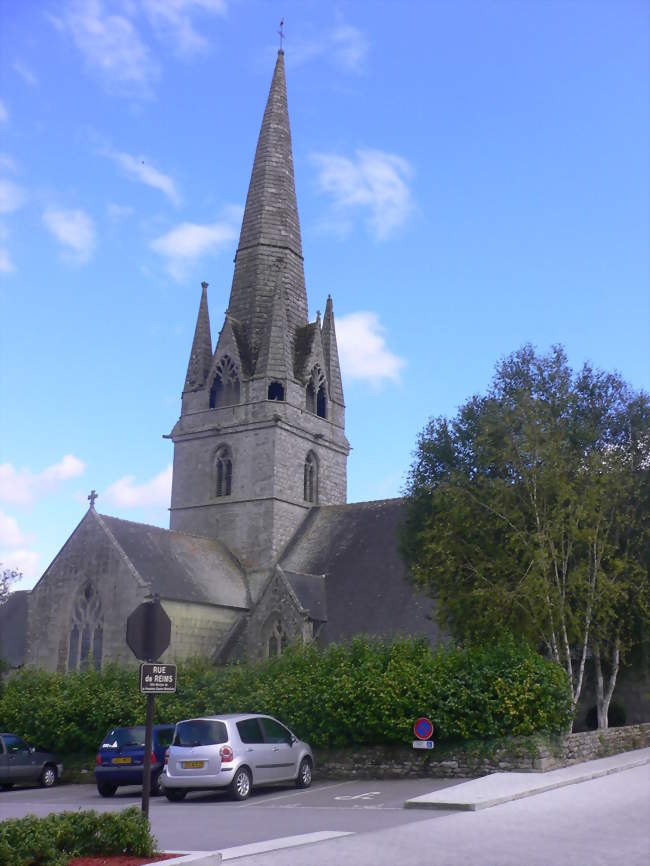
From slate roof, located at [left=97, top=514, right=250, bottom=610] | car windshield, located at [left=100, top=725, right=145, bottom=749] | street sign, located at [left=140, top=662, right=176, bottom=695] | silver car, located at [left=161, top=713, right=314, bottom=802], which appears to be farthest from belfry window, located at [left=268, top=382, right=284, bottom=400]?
street sign, located at [left=140, top=662, right=176, bottom=695]

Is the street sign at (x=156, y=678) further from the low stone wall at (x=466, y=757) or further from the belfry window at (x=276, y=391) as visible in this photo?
the belfry window at (x=276, y=391)

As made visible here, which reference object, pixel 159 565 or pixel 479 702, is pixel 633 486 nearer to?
pixel 479 702

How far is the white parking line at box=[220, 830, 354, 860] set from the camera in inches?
401

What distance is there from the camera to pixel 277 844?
10.8 metres

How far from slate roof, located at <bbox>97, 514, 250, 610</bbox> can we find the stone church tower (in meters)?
0.95

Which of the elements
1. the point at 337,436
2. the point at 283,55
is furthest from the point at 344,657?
the point at 283,55

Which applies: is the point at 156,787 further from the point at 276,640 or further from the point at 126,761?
the point at 276,640

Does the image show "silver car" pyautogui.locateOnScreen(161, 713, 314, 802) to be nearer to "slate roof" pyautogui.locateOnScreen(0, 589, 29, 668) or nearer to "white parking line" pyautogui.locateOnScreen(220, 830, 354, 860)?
"white parking line" pyautogui.locateOnScreen(220, 830, 354, 860)

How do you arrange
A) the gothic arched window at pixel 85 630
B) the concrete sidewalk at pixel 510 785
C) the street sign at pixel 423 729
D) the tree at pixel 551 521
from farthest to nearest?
1. the gothic arched window at pixel 85 630
2. the tree at pixel 551 521
3. the street sign at pixel 423 729
4. the concrete sidewalk at pixel 510 785

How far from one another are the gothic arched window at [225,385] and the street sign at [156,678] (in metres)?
31.1

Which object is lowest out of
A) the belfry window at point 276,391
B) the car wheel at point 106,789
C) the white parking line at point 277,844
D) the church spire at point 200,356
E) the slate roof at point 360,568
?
the car wheel at point 106,789

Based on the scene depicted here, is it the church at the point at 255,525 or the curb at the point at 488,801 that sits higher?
the church at the point at 255,525

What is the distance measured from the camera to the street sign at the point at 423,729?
63.0 ft

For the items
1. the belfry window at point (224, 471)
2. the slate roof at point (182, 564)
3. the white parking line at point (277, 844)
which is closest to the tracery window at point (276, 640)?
the slate roof at point (182, 564)
